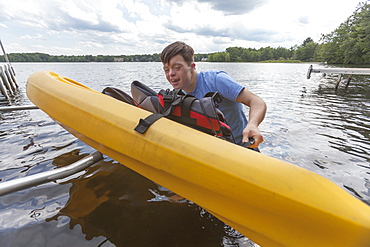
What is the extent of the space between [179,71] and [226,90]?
0.52 metres

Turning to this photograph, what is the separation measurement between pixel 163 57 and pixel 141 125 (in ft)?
3.04

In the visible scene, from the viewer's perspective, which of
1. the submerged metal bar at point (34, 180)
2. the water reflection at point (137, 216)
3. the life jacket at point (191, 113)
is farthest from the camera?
the water reflection at point (137, 216)

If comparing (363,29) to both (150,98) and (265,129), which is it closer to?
(265,129)

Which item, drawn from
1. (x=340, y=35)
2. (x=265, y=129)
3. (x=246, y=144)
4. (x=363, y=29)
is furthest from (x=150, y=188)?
(x=340, y=35)

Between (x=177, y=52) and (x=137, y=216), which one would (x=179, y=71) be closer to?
(x=177, y=52)

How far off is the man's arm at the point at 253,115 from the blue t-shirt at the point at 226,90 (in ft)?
0.30

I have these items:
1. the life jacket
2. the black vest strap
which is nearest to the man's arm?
the life jacket

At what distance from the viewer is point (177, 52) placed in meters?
2.03

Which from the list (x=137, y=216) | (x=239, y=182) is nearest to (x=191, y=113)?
(x=239, y=182)

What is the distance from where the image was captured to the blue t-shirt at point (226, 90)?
6.63 ft

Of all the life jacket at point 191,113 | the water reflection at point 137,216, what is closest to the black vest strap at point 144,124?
the life jacket at point 191,113

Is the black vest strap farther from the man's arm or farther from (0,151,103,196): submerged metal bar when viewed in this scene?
(0,151,103,196): submerged metal bar

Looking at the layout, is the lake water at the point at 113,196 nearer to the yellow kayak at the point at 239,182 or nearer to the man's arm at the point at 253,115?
the yellow kayak at the point at 239,182

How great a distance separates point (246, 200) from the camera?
3.96 feet
